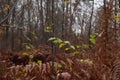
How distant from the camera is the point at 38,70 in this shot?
399 centimetres

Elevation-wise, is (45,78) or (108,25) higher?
(108,25)

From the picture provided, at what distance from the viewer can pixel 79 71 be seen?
3.60 meters

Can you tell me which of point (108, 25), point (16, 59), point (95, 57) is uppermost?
point (108, 25)

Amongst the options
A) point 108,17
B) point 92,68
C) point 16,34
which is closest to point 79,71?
point 92,68

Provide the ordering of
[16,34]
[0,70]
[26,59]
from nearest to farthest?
[0,70] < [26,59] < [16,34]

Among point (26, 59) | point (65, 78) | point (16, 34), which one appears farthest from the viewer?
point (16, 34)

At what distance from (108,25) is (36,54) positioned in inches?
136

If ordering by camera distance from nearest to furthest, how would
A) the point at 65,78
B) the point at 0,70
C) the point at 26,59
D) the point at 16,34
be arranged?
the point at 65,78, the point at 0,70, the point at 26,59, the point at 16,34

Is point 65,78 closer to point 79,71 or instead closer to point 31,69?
point 79,71

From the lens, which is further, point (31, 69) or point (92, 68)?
point (31, 69)

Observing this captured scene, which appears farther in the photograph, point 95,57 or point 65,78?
point 95,57

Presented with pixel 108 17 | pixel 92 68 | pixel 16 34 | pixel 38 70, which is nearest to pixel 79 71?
pixel 92 68

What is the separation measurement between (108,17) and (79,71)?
3.10 feet

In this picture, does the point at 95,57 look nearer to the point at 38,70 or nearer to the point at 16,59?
the point at 38,70
